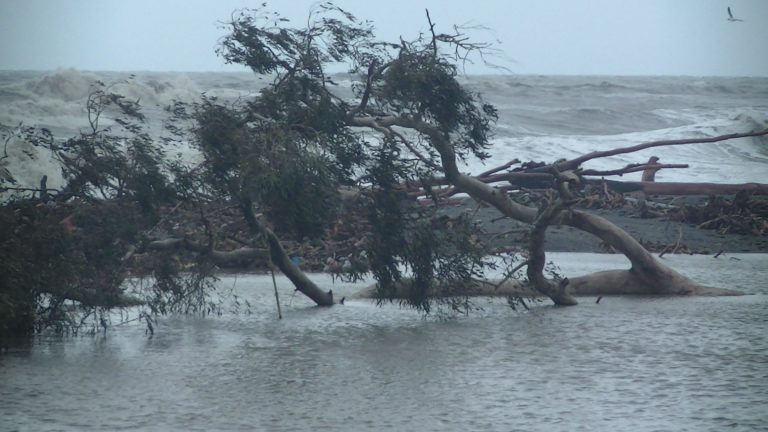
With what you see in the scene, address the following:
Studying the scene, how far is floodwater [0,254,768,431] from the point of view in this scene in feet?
23.4

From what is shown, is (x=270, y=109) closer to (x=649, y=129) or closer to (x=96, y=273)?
(x=96, y=273)

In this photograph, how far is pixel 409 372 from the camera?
8719mm

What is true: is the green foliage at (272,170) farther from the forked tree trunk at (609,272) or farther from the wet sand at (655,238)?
the wet sand at (655,238)

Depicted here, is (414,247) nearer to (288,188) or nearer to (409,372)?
(288,188)

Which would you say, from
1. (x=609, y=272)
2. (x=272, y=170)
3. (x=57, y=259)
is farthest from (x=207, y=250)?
(x=609, y=272)

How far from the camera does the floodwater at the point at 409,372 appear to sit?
7.12 metres

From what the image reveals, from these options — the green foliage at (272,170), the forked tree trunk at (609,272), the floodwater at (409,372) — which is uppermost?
the green foliage at (272,170)

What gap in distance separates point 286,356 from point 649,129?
4413 cm

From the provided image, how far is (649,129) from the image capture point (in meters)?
51.5

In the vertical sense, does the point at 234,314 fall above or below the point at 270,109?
below

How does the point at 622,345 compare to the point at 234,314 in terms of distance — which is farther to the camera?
the point at 234,314

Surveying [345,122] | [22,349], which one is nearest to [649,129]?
[345,122]

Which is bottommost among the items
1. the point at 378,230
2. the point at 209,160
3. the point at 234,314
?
the point at 234,314

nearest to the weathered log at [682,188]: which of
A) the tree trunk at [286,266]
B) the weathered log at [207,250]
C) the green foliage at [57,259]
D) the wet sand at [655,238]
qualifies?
the wet sand at [655,238]
